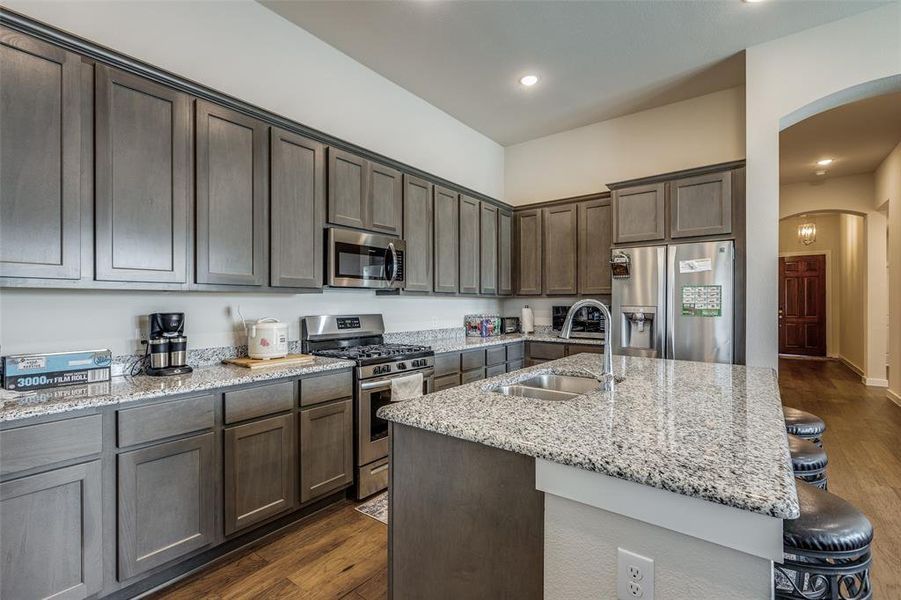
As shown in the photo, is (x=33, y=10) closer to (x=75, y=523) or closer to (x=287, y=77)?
(x=287, y=77)

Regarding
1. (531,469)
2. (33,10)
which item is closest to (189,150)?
(33,10)

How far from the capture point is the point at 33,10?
1966mm

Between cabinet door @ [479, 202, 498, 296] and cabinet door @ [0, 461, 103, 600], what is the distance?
336cm

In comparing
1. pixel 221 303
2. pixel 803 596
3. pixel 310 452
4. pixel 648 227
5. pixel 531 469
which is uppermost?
pixel 648 227

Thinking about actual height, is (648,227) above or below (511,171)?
below

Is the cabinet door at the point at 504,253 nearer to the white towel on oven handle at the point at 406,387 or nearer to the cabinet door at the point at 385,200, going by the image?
the cabinet door at the point at 385,200

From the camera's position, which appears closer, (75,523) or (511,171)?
(75,523)

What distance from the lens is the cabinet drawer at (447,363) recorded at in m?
3.45

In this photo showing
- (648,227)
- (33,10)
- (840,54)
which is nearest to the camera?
(33,10)

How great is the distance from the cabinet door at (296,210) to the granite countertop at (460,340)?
1176 mm

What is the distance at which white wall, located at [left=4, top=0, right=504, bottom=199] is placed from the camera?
222cm

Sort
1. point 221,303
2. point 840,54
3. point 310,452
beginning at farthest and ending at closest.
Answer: point 840,54 < point 221,303 < point 310,452

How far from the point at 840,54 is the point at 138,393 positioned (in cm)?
472

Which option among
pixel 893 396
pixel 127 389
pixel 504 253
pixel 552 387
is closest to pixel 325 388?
pixel 127 389
